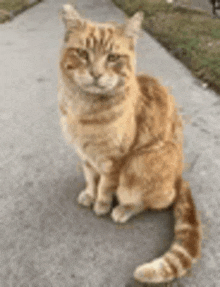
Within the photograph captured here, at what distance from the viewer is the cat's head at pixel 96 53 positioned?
4.13ft

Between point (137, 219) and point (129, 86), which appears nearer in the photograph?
point (129, 86)

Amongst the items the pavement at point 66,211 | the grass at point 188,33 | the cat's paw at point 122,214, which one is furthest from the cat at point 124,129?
the grass at point 188,33

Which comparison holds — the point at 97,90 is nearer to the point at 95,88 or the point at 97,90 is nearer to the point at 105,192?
the point at 95,88

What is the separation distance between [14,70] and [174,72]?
202cm

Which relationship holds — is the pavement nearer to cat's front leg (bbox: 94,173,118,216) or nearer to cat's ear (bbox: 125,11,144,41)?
cat's front leg (bbox: 94,173,118,216)

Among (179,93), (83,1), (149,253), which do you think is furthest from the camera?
(83,1)

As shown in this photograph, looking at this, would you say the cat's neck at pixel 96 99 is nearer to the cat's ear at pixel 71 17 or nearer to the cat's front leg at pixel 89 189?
the cat's ear at pixel 71 17

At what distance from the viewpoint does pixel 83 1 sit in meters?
8.30

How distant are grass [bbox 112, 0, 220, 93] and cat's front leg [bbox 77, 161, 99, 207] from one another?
6.32 feet

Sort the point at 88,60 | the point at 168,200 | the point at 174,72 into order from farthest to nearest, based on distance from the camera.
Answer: the point at 174,72 < the point at 168,200 < the point at 88,60

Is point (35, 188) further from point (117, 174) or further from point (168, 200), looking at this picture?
point (168, 200)

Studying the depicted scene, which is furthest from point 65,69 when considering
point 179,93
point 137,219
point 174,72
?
point 174,72

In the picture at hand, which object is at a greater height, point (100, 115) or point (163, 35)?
point (100, 115)

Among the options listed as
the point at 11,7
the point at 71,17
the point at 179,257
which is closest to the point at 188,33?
the point at 71,17
